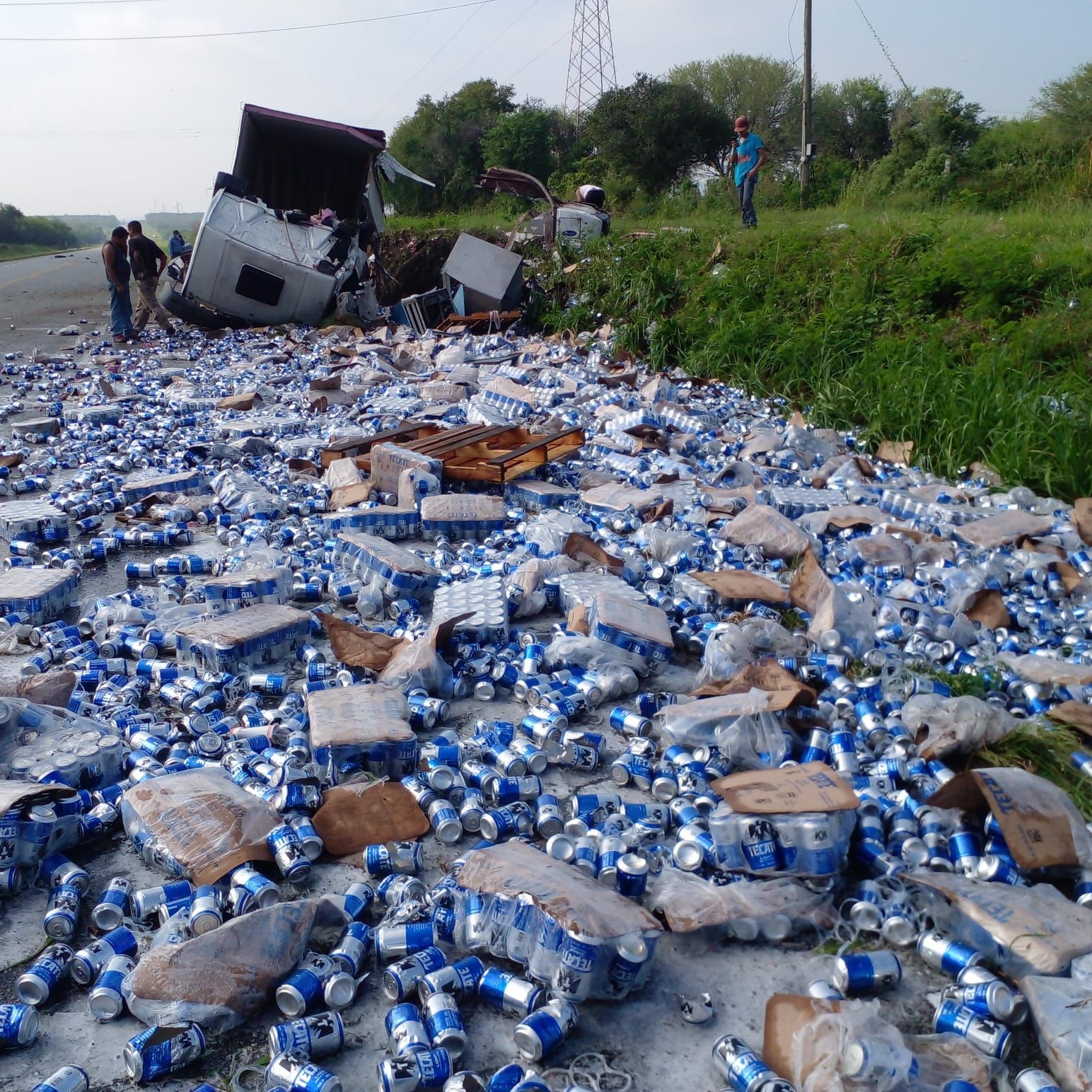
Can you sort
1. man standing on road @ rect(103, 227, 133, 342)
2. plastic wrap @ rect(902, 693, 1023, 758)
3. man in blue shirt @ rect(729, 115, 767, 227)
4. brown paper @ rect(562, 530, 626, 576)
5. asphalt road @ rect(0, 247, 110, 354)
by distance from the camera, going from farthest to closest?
asphalt road @ rect(0, 247, 110, 354) → man standing on road @ rect(103, 227, 133, 342) → man in blue shirt @ rect(729, 115, 767, 227) → brown paper @ rect(562, 530, 626, 576) → plastic wrap @ rect(902, 693, 1023, 758)

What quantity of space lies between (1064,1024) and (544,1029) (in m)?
0.98

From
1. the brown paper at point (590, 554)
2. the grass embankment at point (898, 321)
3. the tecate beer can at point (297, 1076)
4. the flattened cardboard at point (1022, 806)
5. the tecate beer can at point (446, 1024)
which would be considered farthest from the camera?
the grass embankment at point (898, 321)

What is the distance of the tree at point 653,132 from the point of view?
25.8m

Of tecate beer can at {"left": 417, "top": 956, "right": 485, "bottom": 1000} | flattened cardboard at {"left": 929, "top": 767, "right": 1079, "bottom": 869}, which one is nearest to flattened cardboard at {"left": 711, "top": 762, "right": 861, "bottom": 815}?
flattened cardboard at {"left": 929, "top": 767, "right": 1079, "bottom": 869}

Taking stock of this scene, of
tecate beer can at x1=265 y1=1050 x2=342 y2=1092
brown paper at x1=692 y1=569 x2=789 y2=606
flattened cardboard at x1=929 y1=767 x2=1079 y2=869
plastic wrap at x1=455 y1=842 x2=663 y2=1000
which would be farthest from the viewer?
brown paper at x1=692 y1=569 x2=789 y2=606

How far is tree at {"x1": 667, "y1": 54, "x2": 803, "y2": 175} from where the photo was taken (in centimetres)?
3444

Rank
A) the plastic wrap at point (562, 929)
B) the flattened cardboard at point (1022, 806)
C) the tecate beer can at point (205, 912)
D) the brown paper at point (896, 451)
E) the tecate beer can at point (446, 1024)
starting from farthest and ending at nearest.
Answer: the brown paper at point (896, 451) < the flattened cardboard at point (1022, 806) < the tecate beer can at point (205, 912) < the plastic wrap at point (562, 929) < the tecate beer can at point (446, 1024)

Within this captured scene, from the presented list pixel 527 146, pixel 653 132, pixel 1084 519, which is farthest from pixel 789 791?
pixel 527 146

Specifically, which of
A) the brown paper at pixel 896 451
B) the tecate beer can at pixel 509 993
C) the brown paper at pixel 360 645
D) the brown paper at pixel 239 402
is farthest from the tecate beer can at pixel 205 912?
the brown paper at pixel 239 402

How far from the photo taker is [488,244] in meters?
12.2

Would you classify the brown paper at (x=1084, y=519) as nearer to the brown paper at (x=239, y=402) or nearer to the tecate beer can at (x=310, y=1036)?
the tecate beer can at (x=310, y=1036)

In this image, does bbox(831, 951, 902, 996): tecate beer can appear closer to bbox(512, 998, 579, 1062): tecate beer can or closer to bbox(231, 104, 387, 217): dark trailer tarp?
bbox(512, 998, 579, 1062): tecate beer can

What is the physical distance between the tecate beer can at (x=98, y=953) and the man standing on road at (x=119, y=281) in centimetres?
1175

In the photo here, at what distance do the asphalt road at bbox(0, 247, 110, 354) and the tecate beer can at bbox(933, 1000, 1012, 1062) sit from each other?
13033 millimetres
